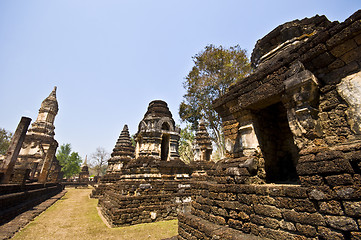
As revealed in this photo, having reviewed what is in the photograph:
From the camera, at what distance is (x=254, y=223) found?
2.89m

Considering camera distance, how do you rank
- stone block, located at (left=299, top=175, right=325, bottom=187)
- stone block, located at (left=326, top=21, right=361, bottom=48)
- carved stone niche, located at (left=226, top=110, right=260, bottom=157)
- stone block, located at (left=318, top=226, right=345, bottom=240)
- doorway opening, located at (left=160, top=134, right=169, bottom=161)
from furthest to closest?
doorway opening, located at (left=160, top=134, right=169, bottom=161) < carved stone niche, located at (left=226, top=110, right=260, bottom=157) < stone block, located at (left=326, top=21, right=361, bottom=48) < stone block, located at (left=299, top=175, right=325, bottom=187) < stone block, located at (left=318, top=226, right=345, bottom=240)

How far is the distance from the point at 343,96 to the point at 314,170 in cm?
122

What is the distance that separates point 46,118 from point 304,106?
30138mm

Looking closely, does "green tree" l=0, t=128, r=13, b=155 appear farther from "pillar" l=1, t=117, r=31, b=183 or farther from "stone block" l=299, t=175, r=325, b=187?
"stone block" l=299, t=175, r=325, b=187

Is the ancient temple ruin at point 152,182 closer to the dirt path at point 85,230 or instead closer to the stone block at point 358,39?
the dirt path at point 85,230

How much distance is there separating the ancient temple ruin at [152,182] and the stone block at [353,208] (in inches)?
260

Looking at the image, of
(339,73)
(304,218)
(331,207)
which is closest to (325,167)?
(331,207)

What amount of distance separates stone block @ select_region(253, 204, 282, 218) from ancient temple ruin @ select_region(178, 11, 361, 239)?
0.01 m

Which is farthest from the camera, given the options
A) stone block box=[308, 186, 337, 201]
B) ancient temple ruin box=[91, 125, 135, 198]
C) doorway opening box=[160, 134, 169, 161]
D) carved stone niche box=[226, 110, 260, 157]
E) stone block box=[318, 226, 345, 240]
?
ancient temple ruin box=[91, 125, 135, 198]

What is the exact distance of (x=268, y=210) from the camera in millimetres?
2746

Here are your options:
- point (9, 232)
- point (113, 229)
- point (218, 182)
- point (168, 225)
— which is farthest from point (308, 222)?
point (9, 232)

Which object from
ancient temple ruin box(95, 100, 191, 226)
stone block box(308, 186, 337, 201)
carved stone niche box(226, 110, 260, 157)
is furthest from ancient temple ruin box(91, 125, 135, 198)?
stone block box(308, 186, 337, 201)

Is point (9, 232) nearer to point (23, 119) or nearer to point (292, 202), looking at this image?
point (23, 119)

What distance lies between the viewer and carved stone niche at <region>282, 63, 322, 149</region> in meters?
2.78
